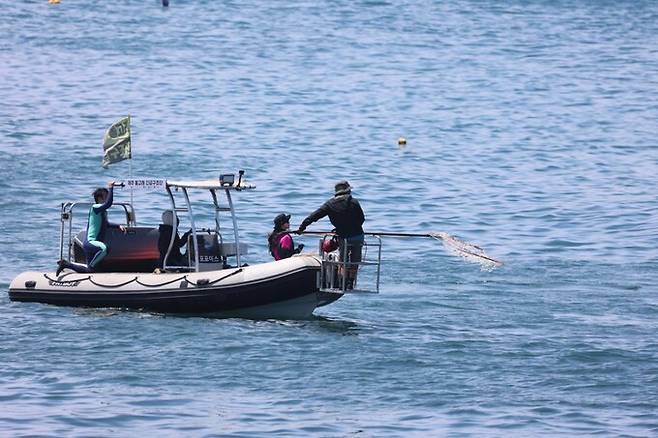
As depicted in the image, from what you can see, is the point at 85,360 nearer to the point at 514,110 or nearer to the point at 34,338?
the point at 34,338

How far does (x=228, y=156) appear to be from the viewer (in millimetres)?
42594

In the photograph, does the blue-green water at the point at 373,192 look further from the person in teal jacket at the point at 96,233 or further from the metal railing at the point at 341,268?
the person in teal jacket at the point at 96,233

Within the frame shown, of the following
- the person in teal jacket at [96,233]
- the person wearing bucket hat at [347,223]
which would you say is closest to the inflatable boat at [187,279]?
the person in teal jacket at [96,233]

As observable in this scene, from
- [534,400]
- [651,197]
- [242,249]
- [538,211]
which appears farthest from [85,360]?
[651,197]

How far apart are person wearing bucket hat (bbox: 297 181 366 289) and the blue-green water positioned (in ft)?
3.84

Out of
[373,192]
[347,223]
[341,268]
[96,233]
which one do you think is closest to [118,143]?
[96,233]

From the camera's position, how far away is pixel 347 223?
863 inches

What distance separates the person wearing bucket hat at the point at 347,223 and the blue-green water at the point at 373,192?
1.17 metres

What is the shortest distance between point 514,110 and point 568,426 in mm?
34962

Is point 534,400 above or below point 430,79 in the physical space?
below

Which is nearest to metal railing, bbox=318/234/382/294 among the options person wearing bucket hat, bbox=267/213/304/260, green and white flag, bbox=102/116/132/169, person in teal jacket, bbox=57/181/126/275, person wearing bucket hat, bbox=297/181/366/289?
person wearing bucket hat, bbox=297/181/366/289

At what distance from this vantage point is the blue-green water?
739 inches

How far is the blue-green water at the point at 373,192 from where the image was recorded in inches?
739

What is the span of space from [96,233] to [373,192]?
15491 mm
